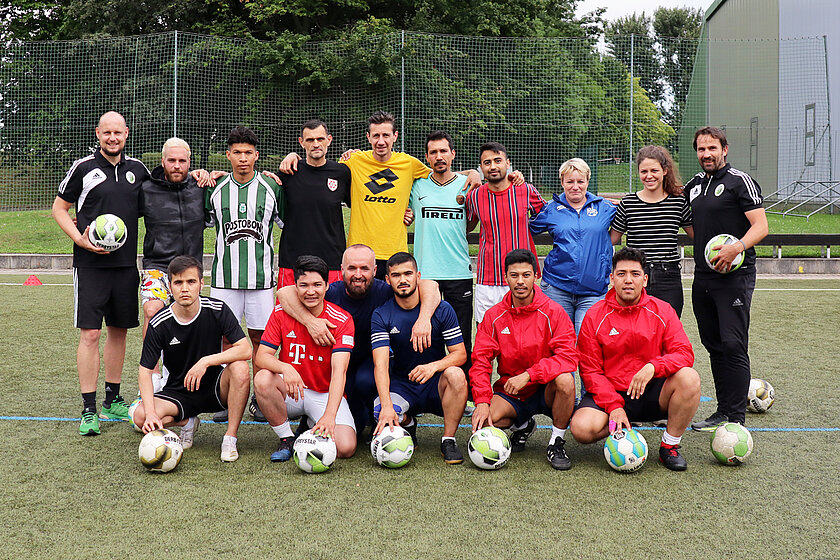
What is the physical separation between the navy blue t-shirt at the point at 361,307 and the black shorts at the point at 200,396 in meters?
0.78

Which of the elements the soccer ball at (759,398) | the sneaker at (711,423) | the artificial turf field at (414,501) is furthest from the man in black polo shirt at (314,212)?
the soccer ball at (759,398)

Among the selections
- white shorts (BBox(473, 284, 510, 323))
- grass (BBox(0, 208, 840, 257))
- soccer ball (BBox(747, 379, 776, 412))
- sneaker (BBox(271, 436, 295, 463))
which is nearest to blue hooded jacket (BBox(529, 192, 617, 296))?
white shorts (BBox(473, 284, 510, 323))

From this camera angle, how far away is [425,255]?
522cm

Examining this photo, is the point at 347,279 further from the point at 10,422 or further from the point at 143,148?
the point at 143,148

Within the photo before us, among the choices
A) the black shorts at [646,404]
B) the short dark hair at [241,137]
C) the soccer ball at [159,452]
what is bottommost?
the soccer ball at [159,452]

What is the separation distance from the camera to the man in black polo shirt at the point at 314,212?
522cm

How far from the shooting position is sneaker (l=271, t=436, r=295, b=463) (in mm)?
4199

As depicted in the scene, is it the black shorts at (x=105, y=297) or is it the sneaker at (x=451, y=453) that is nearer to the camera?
the sneaker at (x=451, y=453)

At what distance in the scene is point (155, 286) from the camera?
510 cm

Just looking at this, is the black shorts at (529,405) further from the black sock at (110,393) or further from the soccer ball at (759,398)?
the black sock at (110,393)

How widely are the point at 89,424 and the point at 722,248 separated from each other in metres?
3.94

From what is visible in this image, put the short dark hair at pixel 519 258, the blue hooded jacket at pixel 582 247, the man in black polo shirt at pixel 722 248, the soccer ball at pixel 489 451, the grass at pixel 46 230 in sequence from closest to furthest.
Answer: the soccer ball at pixel 489 451, the short dark hair at pixel 519 258, the man in black polo shirt at pixel 722 248, the blue hooded jacket at pixel 582 247, the grass at pixel 46 230

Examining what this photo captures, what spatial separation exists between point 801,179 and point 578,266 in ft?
52.0

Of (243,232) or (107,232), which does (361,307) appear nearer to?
(243,232)
